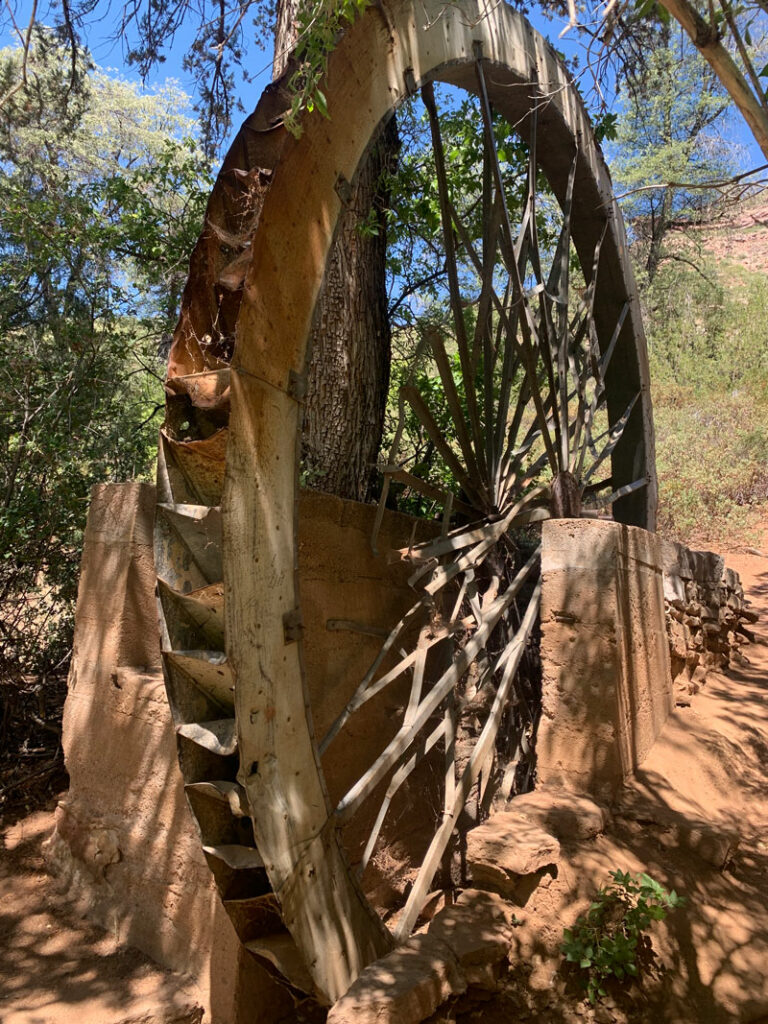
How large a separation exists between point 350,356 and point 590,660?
2569 mm

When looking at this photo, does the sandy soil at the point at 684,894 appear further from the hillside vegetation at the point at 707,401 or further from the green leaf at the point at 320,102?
the hillside vegetation at the point at 707,401

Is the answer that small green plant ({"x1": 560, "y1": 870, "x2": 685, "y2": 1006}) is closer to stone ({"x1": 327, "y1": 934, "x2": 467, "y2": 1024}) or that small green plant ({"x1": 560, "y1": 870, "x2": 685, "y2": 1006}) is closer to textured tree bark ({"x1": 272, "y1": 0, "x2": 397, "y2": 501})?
stone ({"x1": 327, "y1": 934, "x2": 467, "y2": 1024})

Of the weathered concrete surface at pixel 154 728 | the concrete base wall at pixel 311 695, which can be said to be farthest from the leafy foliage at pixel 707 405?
the weathered concrete surface at pixel 154 728

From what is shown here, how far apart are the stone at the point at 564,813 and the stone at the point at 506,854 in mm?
176

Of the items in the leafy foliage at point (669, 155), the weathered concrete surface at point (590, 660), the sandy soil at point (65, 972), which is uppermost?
the leafy foliage at point (669, 155)

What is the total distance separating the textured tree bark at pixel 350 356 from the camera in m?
5.30

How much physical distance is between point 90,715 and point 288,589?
6.90ft

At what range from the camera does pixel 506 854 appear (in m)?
3.45

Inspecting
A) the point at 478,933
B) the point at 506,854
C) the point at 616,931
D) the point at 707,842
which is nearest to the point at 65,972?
the point at 478,933

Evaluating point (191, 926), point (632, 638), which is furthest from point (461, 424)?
point (191, 926)

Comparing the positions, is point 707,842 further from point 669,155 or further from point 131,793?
point 669,155

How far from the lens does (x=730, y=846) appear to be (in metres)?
3.94

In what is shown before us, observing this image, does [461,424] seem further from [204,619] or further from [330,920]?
[330,920]

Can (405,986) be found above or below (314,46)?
below
